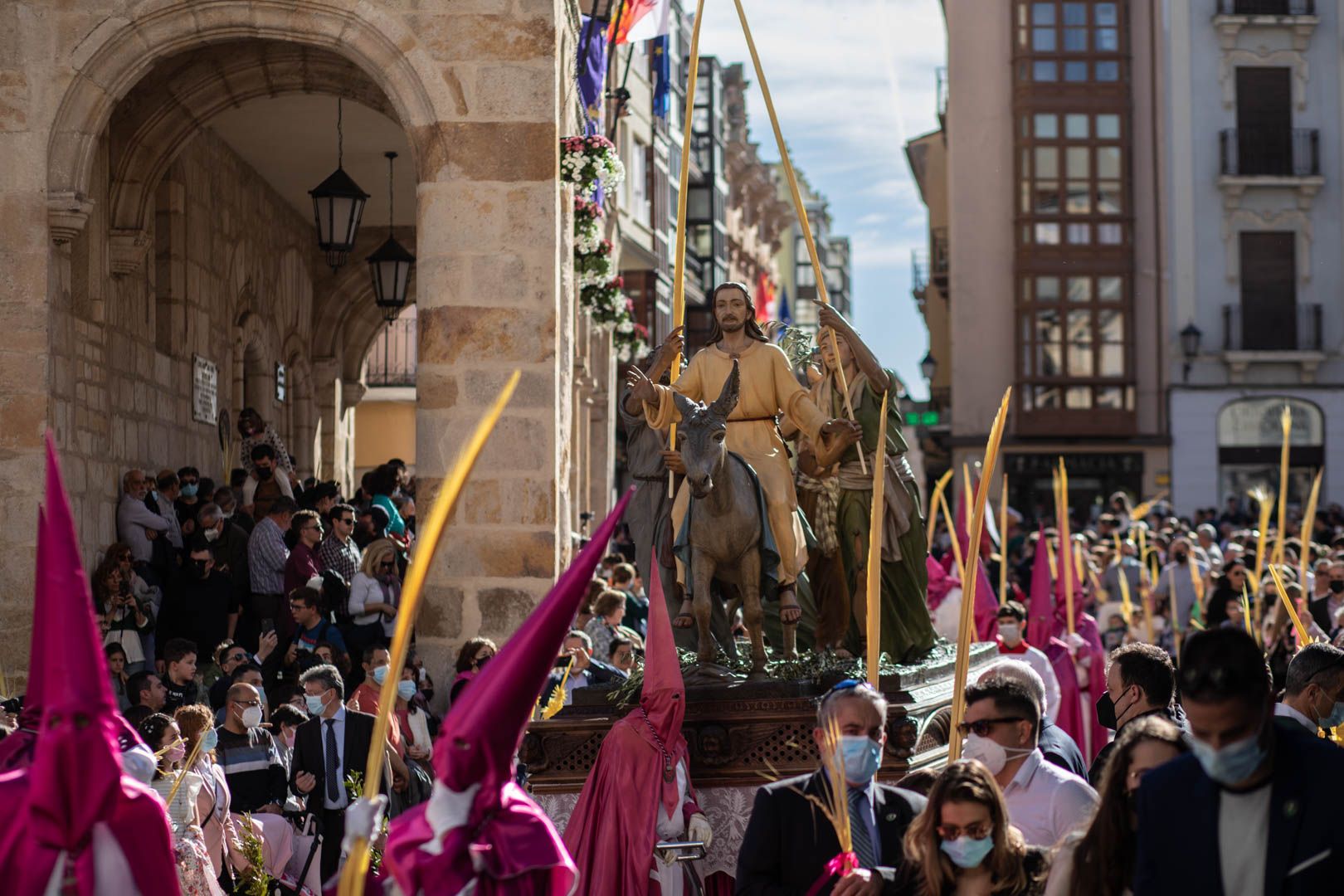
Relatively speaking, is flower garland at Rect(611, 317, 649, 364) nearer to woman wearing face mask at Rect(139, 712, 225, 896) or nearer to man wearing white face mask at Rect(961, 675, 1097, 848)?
woman wearing face mask at Rect(139, 712, 225, 896)

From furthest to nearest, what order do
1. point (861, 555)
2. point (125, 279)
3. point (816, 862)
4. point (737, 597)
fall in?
point (125, 279), point (861, 555), point (737, 597), point (816, 862)

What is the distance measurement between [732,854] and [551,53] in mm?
6330

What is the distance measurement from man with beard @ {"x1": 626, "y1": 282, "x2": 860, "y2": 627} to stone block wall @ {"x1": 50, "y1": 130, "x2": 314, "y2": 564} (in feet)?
16.7

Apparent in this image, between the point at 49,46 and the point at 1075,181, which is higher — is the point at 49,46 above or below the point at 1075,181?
below

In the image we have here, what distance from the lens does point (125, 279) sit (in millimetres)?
15172

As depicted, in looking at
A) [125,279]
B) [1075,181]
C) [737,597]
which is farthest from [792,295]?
[737,597]

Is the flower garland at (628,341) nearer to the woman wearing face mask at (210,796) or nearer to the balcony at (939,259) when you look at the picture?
the woman wearing face mask at (210,796)

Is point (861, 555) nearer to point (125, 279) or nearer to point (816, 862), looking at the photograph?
point (816, 862)

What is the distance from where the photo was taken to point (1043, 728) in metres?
6.88

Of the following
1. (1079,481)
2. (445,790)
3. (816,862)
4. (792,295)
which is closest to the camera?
(445,790)

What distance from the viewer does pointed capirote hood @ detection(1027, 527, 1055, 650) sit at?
1425cm

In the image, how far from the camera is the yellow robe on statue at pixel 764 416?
9375 mm

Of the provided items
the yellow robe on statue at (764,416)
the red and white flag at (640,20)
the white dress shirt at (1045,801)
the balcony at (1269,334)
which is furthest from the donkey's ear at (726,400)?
the balcony at (1269,334)

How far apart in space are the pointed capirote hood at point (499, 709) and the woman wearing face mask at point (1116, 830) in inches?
52.7
